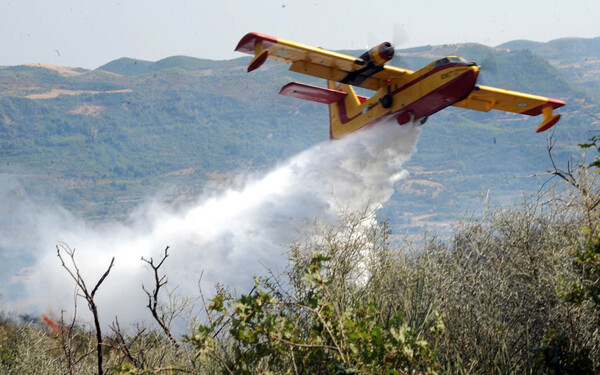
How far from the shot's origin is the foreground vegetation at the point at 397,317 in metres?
4.17

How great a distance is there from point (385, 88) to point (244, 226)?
42.4 ft

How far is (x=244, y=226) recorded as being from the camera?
28453 millimetres

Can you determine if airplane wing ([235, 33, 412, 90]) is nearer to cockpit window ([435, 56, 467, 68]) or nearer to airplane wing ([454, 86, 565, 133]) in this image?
cockpit window ([435, 56, 467, 68])

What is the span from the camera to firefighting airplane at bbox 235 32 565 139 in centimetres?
1560

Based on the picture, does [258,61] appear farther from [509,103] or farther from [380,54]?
[509,103]

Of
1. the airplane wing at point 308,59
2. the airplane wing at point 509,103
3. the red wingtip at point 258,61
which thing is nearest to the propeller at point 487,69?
the airplane wing at point 509,103

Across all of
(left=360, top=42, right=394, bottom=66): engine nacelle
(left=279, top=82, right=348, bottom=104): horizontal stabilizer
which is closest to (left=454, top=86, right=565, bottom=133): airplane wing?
(left=360, top=42, right=394, bottom=66): engine nacelle

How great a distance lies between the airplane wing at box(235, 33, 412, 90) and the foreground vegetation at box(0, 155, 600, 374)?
25.8ft

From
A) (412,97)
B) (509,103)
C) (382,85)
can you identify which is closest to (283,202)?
(382,85)

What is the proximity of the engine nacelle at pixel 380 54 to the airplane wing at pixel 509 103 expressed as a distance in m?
3.72

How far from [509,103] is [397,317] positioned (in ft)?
58.5

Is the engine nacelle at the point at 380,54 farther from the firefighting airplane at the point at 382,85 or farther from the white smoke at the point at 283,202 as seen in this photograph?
the white smoke at the point at 283,202

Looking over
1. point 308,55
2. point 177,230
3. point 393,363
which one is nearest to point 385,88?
point 308,55

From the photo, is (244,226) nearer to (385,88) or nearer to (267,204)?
(267,204)
